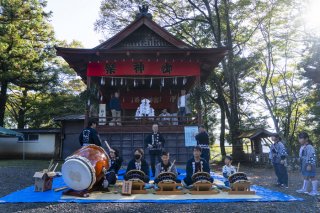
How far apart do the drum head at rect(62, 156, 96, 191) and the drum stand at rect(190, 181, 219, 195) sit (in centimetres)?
227

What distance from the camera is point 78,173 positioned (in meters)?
5.67

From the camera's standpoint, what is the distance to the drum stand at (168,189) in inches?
237

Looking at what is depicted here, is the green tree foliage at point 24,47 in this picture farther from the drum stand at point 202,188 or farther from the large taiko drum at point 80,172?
the drum stand at point 202,188

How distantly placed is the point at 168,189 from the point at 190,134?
15.8 feet

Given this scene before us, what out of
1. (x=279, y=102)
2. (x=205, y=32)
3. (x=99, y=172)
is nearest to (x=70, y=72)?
(x=205, y=32)

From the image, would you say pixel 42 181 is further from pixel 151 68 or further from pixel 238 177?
pixel 151 68

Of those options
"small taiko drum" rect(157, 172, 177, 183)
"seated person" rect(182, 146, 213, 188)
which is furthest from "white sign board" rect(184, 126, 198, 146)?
"small taiko drum" rect(157, 172, 177, 183)

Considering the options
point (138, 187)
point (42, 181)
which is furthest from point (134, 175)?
point (42, 181)

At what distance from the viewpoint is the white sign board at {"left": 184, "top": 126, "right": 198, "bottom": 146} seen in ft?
35.0

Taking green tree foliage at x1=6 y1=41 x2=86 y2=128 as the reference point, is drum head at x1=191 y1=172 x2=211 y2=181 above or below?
below

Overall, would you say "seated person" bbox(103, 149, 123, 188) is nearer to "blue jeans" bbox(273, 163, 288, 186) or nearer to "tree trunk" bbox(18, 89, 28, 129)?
"blue jeans" bbox(273, 163, 288, 186)

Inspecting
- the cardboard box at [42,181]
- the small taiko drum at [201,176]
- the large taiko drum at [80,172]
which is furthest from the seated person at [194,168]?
the cardboard box at [42,181]

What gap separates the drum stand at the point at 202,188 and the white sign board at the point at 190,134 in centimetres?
447

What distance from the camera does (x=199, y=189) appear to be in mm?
6152
